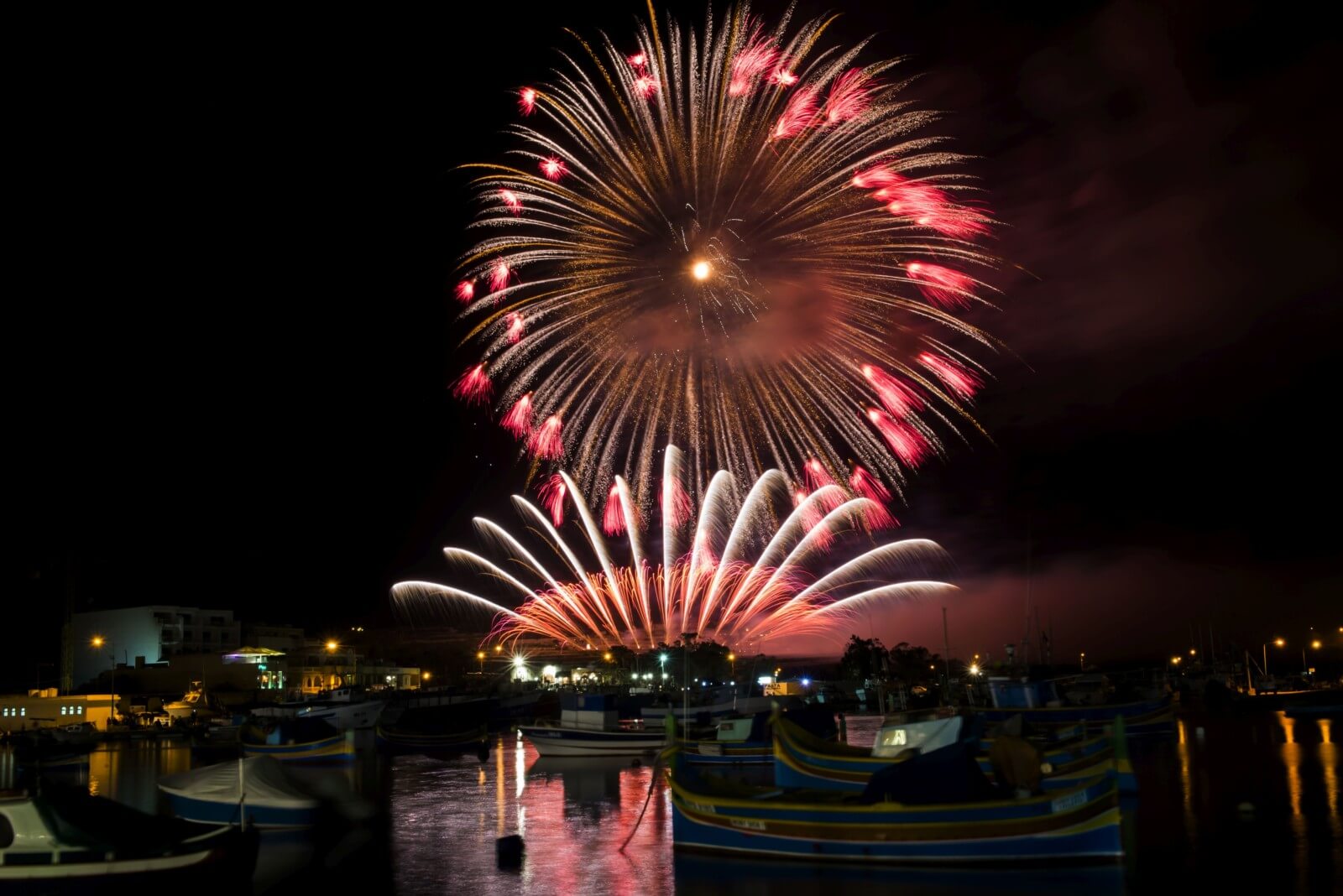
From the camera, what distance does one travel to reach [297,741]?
4350cm

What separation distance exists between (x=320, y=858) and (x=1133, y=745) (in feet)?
121

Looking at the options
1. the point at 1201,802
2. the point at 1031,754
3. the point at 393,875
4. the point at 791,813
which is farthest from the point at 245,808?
the point at 1201,802

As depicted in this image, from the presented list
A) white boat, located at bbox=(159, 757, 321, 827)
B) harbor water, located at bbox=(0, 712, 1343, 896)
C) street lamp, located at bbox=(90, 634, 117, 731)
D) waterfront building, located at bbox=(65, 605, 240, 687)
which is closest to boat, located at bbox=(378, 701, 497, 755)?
harbor water, located at bbox=(0, 712, 1343, 896)

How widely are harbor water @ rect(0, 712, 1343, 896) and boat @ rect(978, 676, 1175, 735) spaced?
15.7ft

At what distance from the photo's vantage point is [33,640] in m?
121

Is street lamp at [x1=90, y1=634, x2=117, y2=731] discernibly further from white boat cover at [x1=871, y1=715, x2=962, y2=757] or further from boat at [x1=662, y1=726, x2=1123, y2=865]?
boat at [x1=662, y1=726, x2=1123, y2=865]

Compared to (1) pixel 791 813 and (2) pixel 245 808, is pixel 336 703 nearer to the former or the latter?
(2) pixel 245 808

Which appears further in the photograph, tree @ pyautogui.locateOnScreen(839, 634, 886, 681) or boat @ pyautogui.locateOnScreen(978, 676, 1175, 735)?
tree @ pyautogui.locateOnScreen(839, 634, 886, 681)

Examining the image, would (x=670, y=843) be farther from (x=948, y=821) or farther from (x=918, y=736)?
(x=948, y=821)

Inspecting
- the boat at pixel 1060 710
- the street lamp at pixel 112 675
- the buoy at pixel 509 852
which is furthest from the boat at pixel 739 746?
the street lamp at pixel 112 675

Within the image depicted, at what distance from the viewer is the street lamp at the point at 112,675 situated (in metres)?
80.8

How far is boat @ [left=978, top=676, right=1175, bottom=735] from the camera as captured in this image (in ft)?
151

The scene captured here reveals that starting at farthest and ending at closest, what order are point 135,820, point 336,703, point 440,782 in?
point 336,703
point 440,782
point 135,820

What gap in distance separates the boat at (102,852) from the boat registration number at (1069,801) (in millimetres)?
14207
